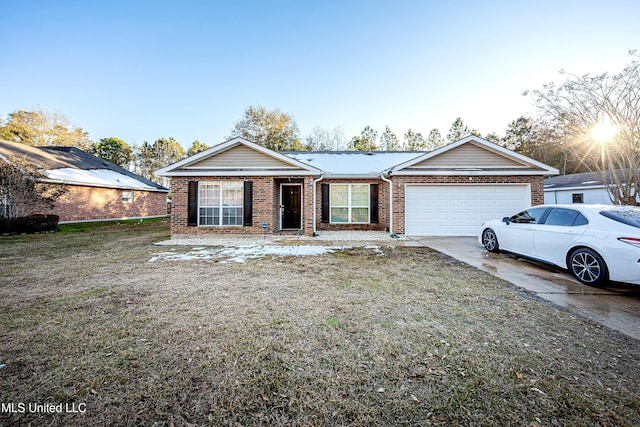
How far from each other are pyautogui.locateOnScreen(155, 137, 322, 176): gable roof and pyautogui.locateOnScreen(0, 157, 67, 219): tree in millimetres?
6262

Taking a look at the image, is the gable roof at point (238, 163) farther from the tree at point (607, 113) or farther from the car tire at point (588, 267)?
the tree at point (607, 113)

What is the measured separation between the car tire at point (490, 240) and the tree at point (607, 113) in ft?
24.1

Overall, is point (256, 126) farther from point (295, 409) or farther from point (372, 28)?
point (295, 409)

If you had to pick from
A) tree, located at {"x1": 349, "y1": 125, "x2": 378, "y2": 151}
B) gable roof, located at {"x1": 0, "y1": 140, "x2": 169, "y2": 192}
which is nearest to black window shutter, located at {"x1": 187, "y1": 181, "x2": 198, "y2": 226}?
gable roof, located at {"x1": 0, "y1": 140, "x2": 169, "y2": 192}

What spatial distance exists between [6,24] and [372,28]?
17557 mm

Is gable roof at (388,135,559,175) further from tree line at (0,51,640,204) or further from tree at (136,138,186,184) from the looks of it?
tree at (136,138,186,184)

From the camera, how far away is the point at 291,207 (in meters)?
12.2

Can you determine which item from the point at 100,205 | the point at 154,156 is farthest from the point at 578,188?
the point at 154,156

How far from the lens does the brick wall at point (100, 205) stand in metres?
15.1

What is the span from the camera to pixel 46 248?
26.0 ft

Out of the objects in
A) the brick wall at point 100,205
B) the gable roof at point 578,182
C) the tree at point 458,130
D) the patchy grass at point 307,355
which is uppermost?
the tree at point 458,130

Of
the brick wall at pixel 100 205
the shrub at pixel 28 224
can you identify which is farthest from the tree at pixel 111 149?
the shrub at pixel 28 224

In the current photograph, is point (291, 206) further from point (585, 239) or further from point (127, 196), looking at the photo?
point (127, 196)

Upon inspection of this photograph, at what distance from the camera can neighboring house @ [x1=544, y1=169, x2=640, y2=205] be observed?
55.7 feet
